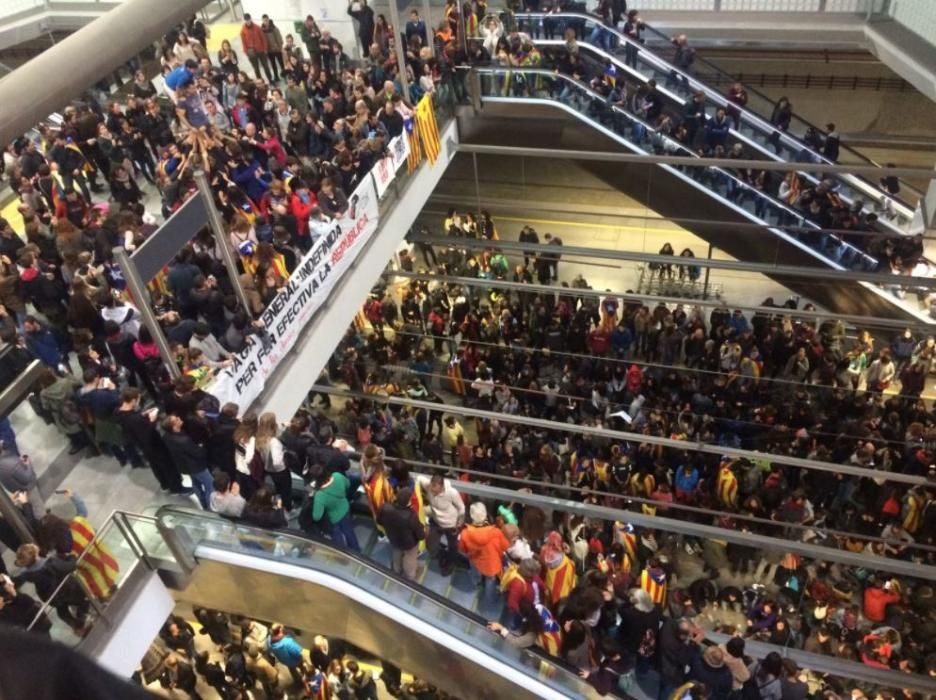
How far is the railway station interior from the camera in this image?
7035 mm

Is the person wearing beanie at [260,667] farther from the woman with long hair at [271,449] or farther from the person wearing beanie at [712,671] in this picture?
the person wearing beanie at [712,671]

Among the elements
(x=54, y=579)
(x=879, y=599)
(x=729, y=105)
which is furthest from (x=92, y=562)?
(x=729, y=105)

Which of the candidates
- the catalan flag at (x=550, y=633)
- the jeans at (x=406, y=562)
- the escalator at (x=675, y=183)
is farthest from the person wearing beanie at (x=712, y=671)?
the escalator at (x=675, y=183)

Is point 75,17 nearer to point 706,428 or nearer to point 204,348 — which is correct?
point 204,348

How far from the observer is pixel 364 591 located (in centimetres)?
708

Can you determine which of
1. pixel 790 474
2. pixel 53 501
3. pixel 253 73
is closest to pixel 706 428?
pixel 790 474

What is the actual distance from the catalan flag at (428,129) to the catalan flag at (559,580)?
665cm

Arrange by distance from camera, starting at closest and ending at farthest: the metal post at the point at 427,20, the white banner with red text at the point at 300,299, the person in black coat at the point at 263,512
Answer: the person in black coat at the point at 263,512, the white banner with red text at the point at 300,299, the metal post at the point at 427,20

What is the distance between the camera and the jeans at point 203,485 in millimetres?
7318

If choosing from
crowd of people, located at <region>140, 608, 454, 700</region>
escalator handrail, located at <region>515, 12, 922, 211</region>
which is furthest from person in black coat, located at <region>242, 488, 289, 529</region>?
escalator handrail, located at <region>515, 12, 922, 211</region>

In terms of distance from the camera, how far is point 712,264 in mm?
12562

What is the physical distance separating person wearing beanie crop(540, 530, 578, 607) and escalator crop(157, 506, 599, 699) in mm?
532

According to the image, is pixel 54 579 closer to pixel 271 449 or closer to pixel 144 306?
pixel 271 449

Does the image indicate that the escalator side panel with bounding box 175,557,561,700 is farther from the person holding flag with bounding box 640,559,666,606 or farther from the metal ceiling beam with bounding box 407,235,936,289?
the metal ceiling beam with bounding box 407,235,936,289
